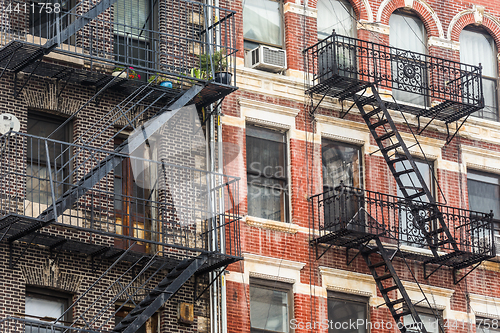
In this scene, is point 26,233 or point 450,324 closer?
point 26,233

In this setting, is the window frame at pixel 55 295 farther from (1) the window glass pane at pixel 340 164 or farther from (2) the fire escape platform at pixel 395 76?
(2) the fire escape platform at pixel 395 76

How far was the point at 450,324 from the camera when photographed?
27.7 m

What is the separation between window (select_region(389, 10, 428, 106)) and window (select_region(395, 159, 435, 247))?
5.37 feet

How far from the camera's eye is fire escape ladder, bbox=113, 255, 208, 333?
22.7 metres

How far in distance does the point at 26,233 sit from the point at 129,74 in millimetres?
4190

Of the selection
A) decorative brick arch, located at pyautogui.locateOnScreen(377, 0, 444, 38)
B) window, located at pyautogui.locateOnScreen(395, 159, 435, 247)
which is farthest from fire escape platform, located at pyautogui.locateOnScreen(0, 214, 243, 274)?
decorative brick arch, located at pyautogui.locateOnScreen(377, 0, 444, 38)

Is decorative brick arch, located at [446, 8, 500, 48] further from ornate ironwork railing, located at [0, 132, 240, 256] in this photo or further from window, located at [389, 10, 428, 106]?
ornate ironwork railing, located at [0, 132, 240, 256]

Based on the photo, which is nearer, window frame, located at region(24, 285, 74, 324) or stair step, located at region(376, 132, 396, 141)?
window frame, located at region(24, 285, 74, 324)

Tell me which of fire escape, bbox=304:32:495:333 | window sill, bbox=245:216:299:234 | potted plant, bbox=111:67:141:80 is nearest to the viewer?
potted plant, bbox=111:67:141:80

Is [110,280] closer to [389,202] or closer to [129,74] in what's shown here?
[129,74]

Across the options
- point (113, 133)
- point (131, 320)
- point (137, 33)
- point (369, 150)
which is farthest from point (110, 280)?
point (369, 150)

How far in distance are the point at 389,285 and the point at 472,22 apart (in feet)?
24.8

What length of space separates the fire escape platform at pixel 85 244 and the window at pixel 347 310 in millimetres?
3340

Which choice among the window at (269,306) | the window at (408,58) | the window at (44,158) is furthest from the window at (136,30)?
the window at (408,58)
